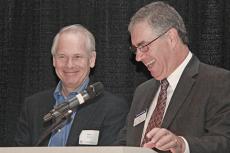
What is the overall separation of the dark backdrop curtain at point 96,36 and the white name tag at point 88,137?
0.76 meters

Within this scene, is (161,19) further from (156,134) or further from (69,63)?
(156,134)

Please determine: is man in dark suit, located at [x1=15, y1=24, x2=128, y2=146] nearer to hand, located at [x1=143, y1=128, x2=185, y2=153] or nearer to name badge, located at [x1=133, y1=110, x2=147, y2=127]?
name badge, located at [x1=133, y1=110, x2=147, y2=127]

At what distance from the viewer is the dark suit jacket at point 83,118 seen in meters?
3.41

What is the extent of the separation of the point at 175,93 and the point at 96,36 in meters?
1.37

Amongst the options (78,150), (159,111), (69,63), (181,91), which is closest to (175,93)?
(181,91)

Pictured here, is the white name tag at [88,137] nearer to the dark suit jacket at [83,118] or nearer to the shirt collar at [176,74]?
the dark suit jacket at [83,118]

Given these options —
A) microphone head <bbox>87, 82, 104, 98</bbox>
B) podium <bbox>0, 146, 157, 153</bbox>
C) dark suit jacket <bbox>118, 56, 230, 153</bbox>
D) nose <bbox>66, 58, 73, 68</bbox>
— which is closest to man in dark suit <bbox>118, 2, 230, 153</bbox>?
dark suit jacket <bbox>118, 56, 230, 153</bbox>

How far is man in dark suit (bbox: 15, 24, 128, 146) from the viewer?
3.41 meters

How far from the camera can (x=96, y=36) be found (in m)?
4.10

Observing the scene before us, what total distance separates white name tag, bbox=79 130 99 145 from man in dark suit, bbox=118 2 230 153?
165 mm

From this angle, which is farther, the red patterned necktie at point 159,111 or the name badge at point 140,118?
the name badge at point 140,118

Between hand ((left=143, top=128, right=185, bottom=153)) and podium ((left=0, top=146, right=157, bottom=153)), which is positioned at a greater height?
podium ((left=0, top=146, right=157, bottom=153))

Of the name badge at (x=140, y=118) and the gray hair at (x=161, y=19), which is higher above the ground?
the gray hair at (x=161, y=19)

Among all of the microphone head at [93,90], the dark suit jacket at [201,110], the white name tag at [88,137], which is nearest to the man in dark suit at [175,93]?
the dark suit jacket at [201,110]
